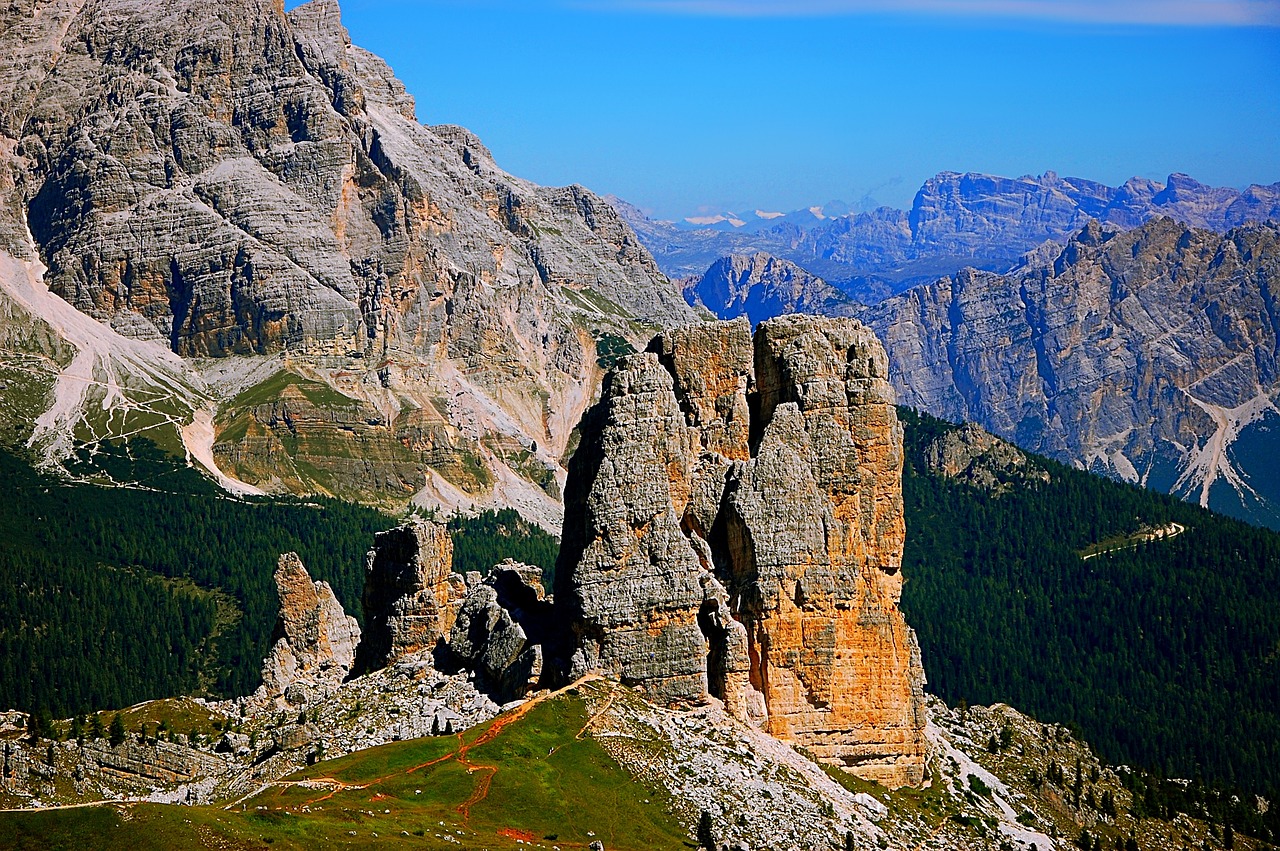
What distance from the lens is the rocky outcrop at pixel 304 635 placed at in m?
123

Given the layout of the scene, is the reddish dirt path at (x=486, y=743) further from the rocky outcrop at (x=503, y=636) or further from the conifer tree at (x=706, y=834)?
the conifer tree at (x=706, y=834)

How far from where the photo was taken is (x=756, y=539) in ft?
311

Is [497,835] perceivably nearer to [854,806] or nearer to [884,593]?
[854,806]

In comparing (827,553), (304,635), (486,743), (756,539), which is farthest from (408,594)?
(827,553)

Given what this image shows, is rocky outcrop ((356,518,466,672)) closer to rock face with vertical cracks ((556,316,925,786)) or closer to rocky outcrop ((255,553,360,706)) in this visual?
rocky outcrop ((255,553,360,706))

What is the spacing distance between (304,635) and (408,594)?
19.3 m

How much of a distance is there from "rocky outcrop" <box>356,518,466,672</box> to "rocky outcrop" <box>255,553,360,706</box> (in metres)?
10.2

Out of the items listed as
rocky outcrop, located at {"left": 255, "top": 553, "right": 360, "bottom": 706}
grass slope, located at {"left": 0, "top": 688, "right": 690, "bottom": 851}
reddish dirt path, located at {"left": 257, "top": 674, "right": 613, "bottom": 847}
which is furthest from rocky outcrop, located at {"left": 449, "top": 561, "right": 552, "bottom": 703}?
rocky outcrop, located at {"left": 255, "top": 553, "right": 360, "bottom": 706}

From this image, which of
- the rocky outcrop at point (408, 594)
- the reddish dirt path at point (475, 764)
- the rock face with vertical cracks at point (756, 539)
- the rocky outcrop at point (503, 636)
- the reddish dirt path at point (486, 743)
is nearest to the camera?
the reddish dirt path at point (475, 764)

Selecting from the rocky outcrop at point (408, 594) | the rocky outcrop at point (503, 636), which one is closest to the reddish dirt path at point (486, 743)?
the rocky outcrop at point (503, 636)

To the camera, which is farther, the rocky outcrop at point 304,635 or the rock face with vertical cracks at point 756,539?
the rocky outcrop at point 304,635

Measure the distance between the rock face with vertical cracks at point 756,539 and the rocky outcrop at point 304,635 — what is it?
3490 centimetres

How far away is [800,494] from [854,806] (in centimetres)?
1760

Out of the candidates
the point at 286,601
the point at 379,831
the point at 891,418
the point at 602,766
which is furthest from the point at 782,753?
the point at 286,601
